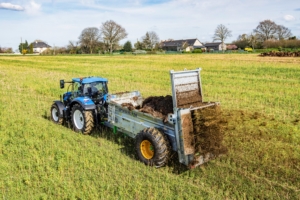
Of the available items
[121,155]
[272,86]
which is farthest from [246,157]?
[272,86]

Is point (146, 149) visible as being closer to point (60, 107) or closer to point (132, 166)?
point (132, 166)

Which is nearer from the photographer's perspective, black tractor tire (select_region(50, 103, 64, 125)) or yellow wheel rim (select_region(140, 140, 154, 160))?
yellow wheel rim (select_region(140, 140, 154, 160))

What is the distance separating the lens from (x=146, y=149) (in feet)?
23.2

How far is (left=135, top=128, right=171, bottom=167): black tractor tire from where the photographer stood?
6.46 meters

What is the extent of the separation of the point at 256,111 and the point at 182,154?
6.41 metres

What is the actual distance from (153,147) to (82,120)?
11.9 ft

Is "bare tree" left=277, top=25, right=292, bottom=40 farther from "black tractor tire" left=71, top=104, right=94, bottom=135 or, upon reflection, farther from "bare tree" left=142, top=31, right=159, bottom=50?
"black tractor tire" left=71, top=104, right=94, bottom=135

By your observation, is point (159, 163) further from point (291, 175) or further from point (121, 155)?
point (291, 175)

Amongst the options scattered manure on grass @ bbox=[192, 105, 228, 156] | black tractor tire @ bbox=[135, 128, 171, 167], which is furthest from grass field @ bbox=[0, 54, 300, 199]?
scattered manure on grass @ bbox=[192, 105, 228, 156]

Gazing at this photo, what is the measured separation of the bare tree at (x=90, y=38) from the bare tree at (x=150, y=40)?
16.1 m

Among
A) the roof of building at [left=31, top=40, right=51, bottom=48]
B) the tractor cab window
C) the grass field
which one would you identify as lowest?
the grass field

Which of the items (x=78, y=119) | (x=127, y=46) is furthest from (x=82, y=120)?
(x=127, y=46)

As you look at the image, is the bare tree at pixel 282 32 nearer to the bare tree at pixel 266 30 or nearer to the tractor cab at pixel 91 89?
the bare tree at pixel 266 30

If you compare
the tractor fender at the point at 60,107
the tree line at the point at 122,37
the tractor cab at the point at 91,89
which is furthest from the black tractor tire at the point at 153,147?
the tree line at the point at 122,37
